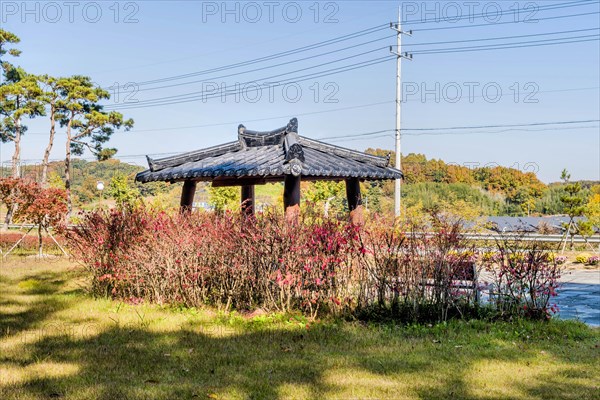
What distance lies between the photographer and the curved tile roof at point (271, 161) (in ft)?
28.6

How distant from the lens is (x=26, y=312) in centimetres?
767

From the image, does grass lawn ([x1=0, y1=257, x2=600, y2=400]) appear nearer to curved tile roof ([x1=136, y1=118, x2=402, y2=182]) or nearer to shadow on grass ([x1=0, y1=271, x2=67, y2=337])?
shadow on grass ([x1=0, y1=271, x2=67, y2=337])

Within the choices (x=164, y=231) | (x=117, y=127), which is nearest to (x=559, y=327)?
(x=164, y=231)

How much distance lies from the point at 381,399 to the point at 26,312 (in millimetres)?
5574

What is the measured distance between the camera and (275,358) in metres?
5.24

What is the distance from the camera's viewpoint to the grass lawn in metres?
4.35

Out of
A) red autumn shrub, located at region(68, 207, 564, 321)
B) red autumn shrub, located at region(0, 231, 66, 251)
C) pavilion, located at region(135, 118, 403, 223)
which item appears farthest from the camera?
red autumn shrub, located at region(0, 231, 66, 251)

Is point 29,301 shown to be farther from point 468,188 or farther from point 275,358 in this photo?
point 468,188

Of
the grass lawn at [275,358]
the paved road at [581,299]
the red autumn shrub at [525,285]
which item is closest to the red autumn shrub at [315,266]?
the red autumn shrub at [525,285]

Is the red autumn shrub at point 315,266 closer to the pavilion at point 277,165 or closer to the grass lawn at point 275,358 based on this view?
the grass lawn at point 275,358

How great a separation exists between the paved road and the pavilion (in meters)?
3.60

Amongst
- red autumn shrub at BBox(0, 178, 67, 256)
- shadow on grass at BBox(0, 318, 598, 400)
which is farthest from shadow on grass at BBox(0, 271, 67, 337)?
red autumn shrub at BBox(0, 178, 67, 256)

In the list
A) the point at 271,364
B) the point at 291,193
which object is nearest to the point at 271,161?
the point at 291,193

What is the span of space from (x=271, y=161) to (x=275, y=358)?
4.31 metres
